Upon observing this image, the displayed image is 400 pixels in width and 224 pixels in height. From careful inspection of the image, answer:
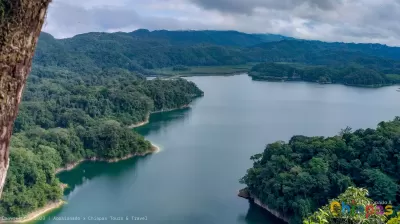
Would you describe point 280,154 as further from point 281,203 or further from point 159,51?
point 159,51

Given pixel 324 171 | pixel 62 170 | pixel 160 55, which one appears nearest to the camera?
pixel 324 171

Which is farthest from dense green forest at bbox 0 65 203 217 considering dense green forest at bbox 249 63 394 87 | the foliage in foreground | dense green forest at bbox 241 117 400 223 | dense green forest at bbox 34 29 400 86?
dense green forest at bbox 249 63 394 87

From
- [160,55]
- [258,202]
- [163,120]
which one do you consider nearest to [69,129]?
[163,120]

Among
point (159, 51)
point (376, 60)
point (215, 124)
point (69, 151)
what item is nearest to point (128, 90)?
point (215, 124)

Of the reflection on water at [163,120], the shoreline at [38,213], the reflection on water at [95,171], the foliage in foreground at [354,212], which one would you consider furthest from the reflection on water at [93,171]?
the foliage in foreground at [354,212]

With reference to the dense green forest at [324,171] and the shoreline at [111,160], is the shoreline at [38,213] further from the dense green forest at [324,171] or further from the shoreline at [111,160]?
the dense green forest at [324,171]

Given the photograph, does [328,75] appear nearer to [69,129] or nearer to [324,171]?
[69,129]

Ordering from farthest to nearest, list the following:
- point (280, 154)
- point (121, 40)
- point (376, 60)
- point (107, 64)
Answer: point (121, 40) → point (376, 60) → point (107, 64) → point (280, 154)
